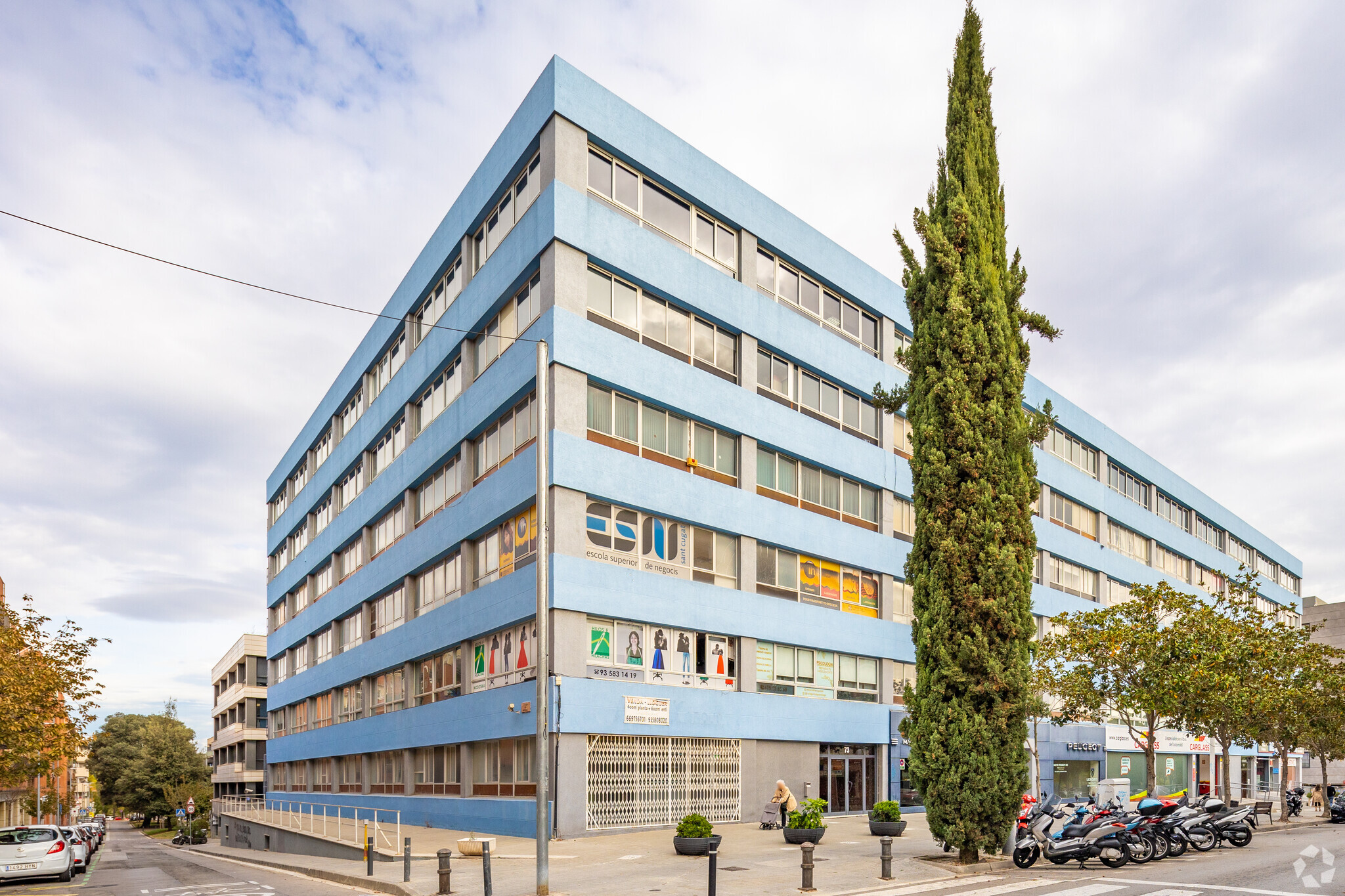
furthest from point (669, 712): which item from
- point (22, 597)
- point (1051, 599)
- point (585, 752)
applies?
point (1051, 599)

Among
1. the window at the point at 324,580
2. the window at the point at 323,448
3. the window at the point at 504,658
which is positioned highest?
the window at the point at 323,448

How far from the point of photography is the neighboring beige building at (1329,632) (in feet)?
290

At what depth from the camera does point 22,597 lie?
29.0 m

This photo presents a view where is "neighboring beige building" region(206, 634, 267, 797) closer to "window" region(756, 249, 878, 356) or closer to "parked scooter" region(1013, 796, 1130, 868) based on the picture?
"window" region(756, 249, 878, 356)

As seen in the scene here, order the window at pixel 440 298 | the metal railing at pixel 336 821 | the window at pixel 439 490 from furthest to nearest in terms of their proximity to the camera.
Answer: the window at pixel 440 298, the window at pixel 439 490, the metal railing at pixel 336 821

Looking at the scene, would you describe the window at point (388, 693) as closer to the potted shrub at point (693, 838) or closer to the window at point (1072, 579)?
the potted shrub at point (693, 838)

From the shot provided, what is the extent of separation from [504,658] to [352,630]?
19.8 metres

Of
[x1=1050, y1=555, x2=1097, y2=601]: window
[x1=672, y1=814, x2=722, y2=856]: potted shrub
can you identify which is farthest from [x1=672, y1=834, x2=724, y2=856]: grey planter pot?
[x1=1050, y1=555, x2=1097, y2=601]: window

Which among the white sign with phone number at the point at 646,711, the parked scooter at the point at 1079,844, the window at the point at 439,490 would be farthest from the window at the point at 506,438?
the parked scooter at the point at 1079,844

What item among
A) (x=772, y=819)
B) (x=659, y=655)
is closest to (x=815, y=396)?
(x=659, y=655)

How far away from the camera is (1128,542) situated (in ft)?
184

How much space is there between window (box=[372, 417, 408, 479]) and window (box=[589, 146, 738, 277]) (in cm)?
1487

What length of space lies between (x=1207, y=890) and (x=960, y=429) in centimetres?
853

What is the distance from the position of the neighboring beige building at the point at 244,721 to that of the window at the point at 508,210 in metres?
54.4
